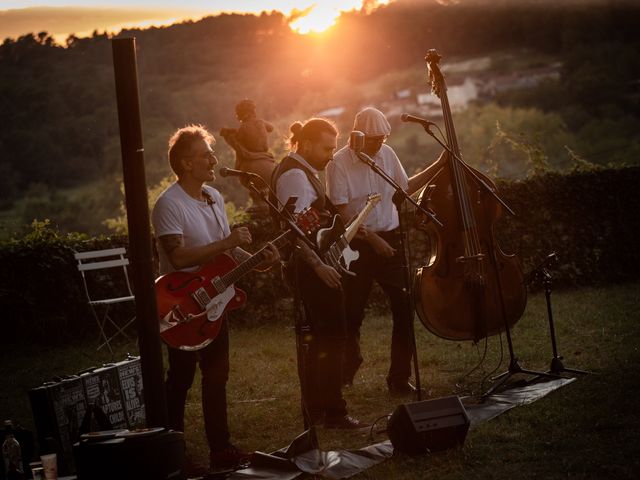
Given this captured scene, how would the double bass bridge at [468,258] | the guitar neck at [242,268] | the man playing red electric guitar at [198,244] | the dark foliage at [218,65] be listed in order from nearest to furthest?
the man playing red electric guitar at [198,244] < the guitar neck at [242,268] < the double bass bridge at [468,258] < the dark foliage at [218,65]

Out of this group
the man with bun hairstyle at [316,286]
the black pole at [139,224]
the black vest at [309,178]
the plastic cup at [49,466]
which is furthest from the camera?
the black vest at [309,178]

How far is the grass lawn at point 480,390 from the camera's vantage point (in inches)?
196

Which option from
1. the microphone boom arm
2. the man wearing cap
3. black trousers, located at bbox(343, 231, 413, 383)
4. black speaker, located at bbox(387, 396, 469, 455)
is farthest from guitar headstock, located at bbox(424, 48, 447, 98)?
black speaker, located at bbox(387, 396, 469, 455)

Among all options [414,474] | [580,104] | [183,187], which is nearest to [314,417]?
[414,474]

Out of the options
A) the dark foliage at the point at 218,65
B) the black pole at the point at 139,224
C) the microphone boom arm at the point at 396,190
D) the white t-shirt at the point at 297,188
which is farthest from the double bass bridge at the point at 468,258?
the dark foliage at the point at 218,65

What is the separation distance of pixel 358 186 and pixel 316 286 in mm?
1143

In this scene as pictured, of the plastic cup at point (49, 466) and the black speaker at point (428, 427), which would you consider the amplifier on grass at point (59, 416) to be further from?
the black speaker at point (428, 427)

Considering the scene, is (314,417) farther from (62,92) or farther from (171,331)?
(62,92)

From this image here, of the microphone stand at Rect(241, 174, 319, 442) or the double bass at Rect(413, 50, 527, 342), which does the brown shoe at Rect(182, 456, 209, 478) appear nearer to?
the microphone stand at Rect(241, 174, 319, 442)

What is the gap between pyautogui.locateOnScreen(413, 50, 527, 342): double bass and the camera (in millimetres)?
6531

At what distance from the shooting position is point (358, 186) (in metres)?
6.66

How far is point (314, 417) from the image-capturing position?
623 centimetres

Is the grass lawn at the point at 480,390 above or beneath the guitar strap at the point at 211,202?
beneath

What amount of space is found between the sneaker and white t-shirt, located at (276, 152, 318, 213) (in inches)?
59.9
